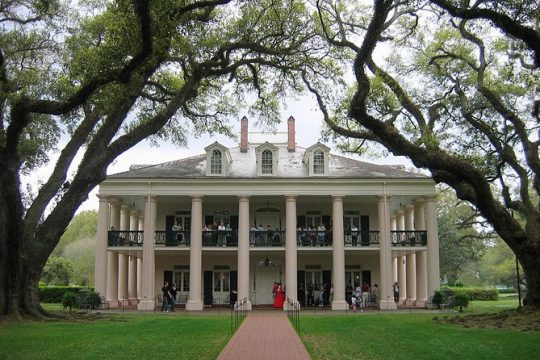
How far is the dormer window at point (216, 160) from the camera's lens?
31297mm

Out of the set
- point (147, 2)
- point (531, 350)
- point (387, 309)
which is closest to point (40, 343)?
point (147, 2)

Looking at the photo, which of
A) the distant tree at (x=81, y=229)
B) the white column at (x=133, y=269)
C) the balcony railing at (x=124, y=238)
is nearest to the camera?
the balcony railing at (x=124, y=238)

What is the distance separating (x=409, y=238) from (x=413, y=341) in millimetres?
17669

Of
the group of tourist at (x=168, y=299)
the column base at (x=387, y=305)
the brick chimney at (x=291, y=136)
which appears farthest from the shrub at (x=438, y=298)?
the group of tourist at (x=168, y=299)

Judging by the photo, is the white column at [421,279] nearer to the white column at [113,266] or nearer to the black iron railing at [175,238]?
the black iron railing at [175,238]

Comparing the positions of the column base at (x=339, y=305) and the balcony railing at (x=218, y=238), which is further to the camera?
the balcony railing at (x=218, y=238)

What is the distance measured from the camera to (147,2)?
13.9 m

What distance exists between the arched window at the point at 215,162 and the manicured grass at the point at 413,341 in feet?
44.5

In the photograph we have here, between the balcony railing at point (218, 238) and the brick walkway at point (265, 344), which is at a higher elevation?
the balcony railing at point (218, 238)

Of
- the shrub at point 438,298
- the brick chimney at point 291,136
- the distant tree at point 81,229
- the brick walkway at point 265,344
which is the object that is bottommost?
the brick walkway at point 265,344

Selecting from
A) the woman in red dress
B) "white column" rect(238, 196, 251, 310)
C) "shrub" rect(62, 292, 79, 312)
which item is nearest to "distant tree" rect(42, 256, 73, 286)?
"shrub" rect(62, 292, 79, 312)

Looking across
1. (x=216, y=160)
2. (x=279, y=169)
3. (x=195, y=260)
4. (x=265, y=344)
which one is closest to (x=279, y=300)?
(x=195, y=260)

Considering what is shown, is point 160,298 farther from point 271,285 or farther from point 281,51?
point 281,51

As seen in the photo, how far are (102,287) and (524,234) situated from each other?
66.4 ft
